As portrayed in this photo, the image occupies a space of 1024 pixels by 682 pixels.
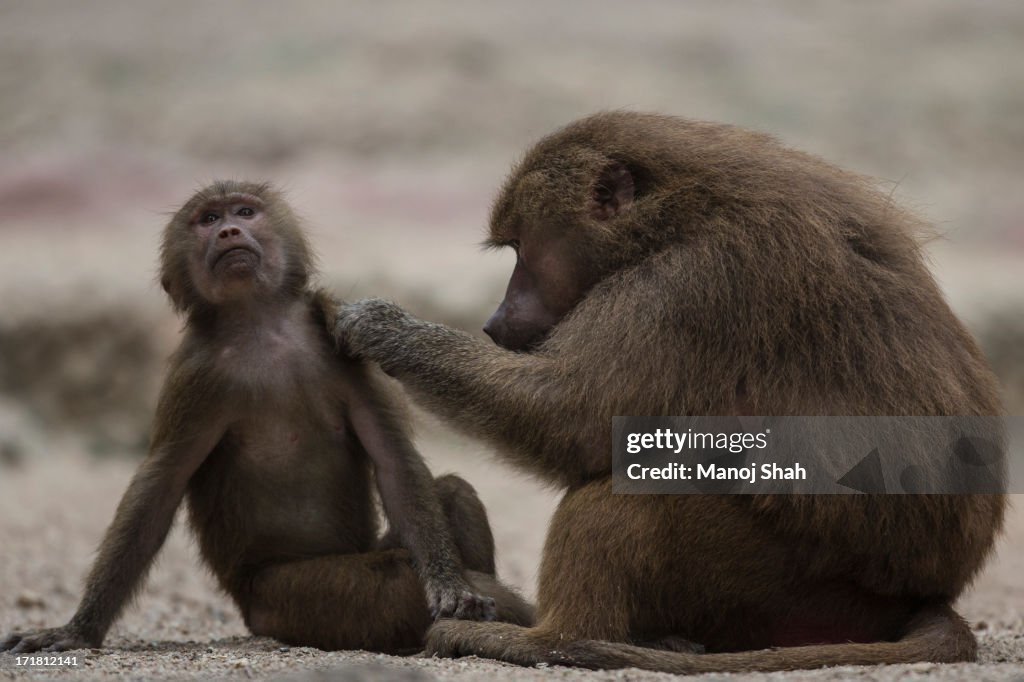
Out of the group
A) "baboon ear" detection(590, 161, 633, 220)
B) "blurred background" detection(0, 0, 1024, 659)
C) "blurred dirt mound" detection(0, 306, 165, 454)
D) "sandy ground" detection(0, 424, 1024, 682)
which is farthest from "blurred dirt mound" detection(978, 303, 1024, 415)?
"baboon ear" detection(590, 161, 633, 220)

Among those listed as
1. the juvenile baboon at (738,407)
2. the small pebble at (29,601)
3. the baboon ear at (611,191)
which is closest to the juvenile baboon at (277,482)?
the juvenile baboon at (738,407)

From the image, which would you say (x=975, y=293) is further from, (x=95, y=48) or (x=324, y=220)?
(x=95, y=48)

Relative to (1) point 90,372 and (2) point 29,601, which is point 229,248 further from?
(1) point 90,372

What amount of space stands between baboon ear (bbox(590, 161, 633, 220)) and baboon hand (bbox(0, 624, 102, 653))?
2001 mm

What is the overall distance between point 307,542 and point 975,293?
7214 millimetres

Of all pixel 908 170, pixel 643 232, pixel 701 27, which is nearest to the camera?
pixel 643 232

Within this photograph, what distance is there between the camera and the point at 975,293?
10.3 metres

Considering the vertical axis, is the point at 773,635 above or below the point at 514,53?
below

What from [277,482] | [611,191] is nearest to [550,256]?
[611,191]

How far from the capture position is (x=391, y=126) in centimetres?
1384

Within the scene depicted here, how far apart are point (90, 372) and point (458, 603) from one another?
652 cm

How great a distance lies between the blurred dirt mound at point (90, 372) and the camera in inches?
391

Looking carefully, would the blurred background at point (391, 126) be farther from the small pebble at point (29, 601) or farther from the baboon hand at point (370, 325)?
the baboon hand at point (370, 325)

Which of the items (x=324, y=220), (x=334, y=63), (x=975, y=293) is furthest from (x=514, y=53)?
(x=975, y=293)
